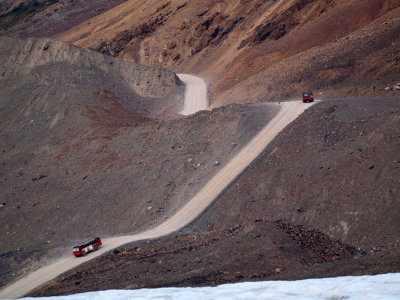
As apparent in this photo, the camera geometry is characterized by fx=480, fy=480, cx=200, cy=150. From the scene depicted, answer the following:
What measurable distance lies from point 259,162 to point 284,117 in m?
6.38

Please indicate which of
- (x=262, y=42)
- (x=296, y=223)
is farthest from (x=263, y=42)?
(x=296, y=223)

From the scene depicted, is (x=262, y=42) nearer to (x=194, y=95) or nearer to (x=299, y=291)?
(x=194, y=95)

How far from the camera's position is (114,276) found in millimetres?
18219

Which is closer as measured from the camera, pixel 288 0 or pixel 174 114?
pixel 174 114

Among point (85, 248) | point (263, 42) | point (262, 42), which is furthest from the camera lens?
point (262, 42)

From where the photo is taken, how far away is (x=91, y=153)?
120 feet

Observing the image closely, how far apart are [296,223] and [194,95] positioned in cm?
3324

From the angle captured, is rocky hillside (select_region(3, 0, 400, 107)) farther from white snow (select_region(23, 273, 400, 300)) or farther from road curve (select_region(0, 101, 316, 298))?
white snow (select_region(23, 273, 400, 300))

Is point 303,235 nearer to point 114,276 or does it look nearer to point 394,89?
point 114,276

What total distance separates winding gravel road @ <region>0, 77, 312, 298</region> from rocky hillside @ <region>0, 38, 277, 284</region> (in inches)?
30.5

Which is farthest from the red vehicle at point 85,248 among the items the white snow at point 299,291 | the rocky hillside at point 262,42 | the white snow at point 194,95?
the white snow at point 194,95

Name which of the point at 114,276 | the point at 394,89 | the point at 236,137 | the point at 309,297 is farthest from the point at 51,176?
the point at 309,297

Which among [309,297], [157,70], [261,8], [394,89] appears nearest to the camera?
[309,297]

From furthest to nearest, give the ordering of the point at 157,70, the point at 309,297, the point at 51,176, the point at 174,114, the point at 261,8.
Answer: the point at 261,8 < the point at 157,70 < the point at 174,114 < the point at 51,176 < the point at 309,297
